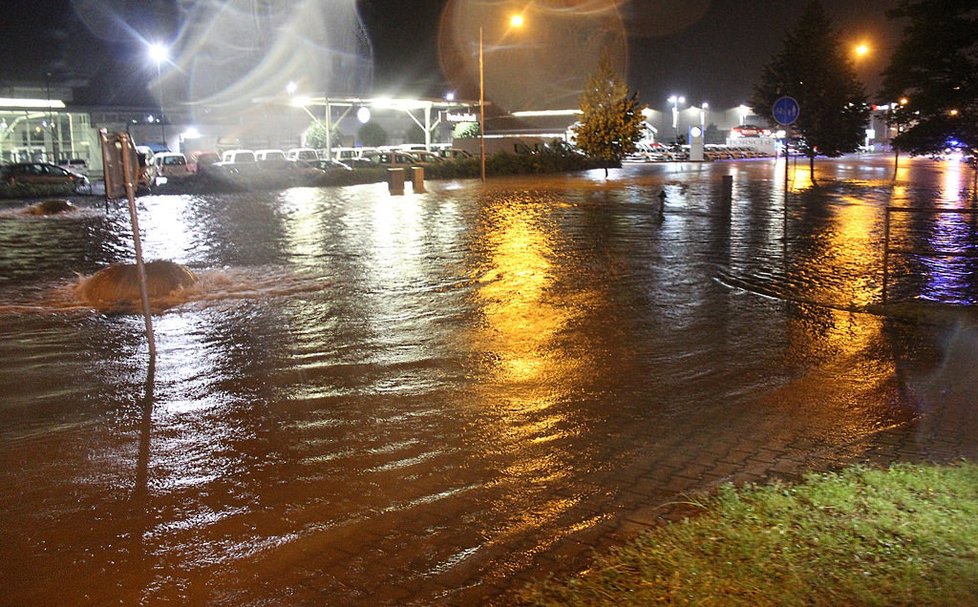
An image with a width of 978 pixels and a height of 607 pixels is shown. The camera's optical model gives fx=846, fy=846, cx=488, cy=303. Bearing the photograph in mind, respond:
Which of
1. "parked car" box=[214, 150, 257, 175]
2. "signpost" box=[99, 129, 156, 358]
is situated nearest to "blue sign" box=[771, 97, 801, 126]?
"signpost" box=[99, 129, 156, 358]

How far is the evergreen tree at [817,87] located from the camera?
136 feet

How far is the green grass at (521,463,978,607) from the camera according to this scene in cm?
388

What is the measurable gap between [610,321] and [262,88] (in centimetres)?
6655

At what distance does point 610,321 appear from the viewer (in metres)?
10.9

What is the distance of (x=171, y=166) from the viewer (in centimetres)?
4384

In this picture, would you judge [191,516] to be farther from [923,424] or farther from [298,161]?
[298,161]

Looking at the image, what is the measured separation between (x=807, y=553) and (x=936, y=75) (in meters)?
14.5

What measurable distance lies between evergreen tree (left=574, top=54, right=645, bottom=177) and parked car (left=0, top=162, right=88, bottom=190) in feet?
89.1

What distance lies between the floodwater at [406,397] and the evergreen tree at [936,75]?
7.67 ft

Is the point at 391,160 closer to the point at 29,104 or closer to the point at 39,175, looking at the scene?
the point at 39,175

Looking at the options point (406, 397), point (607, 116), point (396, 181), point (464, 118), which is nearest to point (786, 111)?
point (406, 397)

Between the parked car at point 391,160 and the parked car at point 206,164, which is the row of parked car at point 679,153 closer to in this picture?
the parked car at point 391,160

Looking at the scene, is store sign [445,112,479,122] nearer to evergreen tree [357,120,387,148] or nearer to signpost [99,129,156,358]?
evergreen tree [357,120,387,148]

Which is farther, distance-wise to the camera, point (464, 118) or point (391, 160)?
point (464, 118)
